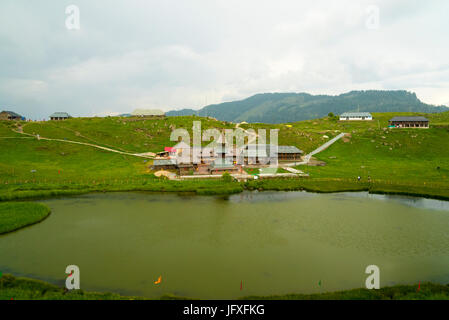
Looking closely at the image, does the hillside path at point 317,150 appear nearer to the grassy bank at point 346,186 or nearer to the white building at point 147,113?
the grassy bank at point 346,186

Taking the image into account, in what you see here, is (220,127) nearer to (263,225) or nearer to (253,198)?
(253,198)

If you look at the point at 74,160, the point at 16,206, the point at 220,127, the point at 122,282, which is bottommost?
the point at 122,282

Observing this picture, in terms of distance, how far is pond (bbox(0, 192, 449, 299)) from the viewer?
2602cm

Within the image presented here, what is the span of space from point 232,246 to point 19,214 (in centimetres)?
3881

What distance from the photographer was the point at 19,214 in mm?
41906

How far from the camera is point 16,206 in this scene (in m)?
45.3

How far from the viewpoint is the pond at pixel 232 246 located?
26.0m

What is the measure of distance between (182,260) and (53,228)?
24570mm

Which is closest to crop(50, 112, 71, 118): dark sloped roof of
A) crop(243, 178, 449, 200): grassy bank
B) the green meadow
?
the green meadow

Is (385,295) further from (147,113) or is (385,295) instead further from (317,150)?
(147,113)

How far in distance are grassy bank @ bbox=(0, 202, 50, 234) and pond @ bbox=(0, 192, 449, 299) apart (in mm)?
1458

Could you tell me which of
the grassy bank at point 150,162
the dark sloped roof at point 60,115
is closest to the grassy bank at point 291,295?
the grassy bank at point 150,162

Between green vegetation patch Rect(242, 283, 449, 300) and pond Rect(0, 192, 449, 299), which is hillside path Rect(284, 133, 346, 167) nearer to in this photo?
pond Rect(0, 192, 449, 299)
